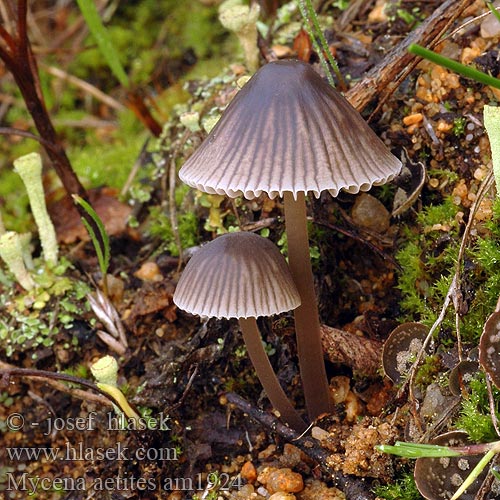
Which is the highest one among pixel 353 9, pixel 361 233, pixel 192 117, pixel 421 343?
pixel 353 9

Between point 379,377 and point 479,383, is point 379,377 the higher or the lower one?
the lower one

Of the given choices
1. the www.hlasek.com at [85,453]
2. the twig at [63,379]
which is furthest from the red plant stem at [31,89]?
the www.hlasek.com at [85,453]

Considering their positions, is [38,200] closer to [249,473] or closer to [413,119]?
[249,473]

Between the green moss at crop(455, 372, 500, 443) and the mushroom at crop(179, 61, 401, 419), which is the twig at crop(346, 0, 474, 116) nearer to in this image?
the mushroom at crop(179, 61, 401, 419)

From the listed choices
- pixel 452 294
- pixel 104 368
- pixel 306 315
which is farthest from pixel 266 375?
pixel 452 294

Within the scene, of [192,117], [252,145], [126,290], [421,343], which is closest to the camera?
[252,145]

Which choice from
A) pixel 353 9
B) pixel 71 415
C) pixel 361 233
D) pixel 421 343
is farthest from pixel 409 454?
pixel 353 9

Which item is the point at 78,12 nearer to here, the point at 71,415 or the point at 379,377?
the point at 71,415
